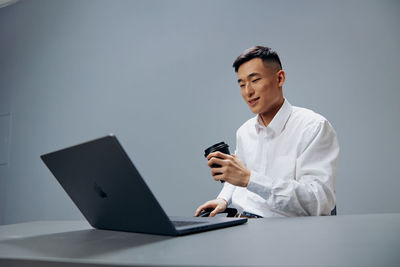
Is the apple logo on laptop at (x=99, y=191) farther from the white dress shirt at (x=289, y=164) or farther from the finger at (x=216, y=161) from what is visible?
the white dress shirt at (x=289, y=164)

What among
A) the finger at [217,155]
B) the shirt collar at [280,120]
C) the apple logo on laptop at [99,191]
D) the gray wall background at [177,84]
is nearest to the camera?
the apple logo on laptop at [99,191]

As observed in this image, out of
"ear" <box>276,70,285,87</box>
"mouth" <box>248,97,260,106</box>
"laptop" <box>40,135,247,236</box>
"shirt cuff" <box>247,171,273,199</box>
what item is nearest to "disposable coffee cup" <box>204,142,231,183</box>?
"shirt cuff" <box>247,171,273,199</box>

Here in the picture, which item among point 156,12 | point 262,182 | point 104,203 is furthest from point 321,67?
point 104,203

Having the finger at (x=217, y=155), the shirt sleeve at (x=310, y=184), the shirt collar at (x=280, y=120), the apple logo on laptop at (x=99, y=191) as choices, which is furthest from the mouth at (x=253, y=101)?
the apple logo on laptop at (x=99, y=191)

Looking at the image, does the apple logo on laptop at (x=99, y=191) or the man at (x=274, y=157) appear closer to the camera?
the apple logo on laptop at (x=99, y=191)

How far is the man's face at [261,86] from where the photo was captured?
5.30 ft

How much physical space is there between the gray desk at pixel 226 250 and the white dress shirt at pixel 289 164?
62 centimetres

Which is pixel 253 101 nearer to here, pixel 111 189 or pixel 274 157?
pixel 274 157

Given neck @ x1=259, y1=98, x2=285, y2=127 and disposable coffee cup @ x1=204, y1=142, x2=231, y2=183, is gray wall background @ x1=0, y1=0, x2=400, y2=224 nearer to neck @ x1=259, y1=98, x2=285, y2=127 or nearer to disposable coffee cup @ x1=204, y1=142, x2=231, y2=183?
neck @ x1=259, y1=98, x2=285, y2=127

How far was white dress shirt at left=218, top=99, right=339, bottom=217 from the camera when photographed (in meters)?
1.22

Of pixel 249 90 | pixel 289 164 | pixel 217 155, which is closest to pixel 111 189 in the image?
pixel 217 155

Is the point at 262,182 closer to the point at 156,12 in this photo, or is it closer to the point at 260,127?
the point at 260,127

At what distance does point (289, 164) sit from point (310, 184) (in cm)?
22

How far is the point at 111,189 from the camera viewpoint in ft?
1.85
